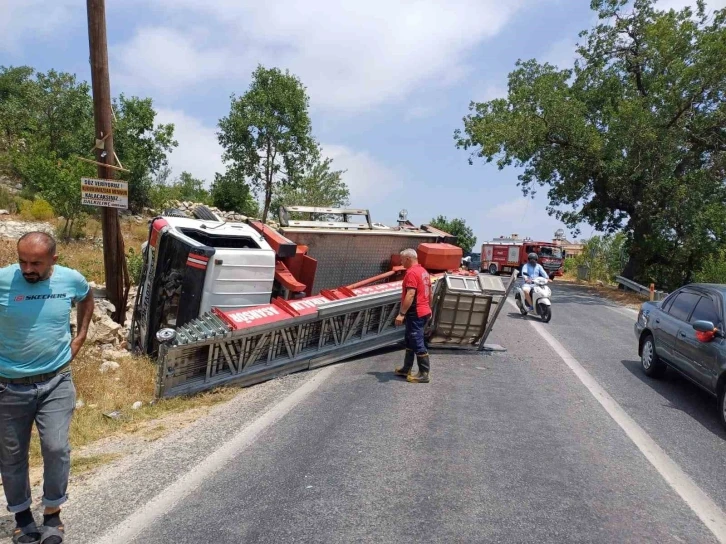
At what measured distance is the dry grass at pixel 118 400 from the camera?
5.37 metres

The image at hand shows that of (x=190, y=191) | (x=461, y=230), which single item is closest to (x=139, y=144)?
(x=190, y=191)

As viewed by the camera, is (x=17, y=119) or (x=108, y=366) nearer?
(x=108, y=366)

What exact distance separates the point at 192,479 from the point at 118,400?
7.84ft

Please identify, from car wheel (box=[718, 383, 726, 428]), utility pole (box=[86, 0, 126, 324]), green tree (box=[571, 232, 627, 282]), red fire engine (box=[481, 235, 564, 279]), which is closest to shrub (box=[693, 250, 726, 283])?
green tree (box=[571, 232, 627, 282])

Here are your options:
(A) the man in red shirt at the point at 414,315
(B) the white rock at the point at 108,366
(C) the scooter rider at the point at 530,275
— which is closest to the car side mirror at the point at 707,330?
(A) the man in red shirt at the point at 414,315

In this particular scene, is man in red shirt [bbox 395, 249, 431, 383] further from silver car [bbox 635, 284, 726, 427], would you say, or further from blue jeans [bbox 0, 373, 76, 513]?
blue jeans [bbox 0, 373, 76, 513]

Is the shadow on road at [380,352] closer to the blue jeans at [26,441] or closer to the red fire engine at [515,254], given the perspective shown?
the blue jeans at [26,441]

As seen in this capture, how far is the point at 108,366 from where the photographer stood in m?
7.31

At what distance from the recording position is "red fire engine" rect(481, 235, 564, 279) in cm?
3747

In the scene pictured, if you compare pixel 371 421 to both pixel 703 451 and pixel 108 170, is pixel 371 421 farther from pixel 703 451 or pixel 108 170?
pixel 108 170

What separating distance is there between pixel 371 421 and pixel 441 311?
3.52 metres

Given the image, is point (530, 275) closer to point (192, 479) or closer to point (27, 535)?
point (192, 479)

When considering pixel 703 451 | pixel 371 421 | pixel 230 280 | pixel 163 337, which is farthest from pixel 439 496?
pixel 230 280

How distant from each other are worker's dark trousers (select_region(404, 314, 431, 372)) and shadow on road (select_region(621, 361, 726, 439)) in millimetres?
2735
